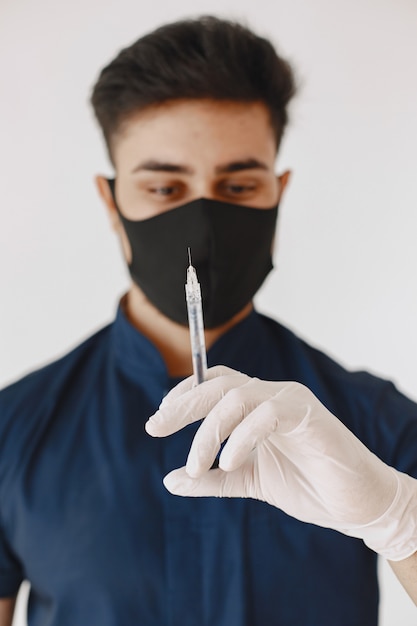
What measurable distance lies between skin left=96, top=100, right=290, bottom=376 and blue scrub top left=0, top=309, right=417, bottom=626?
19cm

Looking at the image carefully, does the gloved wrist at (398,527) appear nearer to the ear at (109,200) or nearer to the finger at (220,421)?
the finger at (220,421)

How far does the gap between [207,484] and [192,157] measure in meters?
0.58

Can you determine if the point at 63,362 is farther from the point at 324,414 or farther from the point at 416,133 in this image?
the point at 416,133

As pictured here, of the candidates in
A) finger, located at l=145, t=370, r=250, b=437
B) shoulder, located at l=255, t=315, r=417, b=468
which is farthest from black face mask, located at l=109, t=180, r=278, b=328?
finger, located at l=145, t=370, r=250, b=437

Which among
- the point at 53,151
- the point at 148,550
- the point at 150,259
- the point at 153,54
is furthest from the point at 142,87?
the point at 148,550

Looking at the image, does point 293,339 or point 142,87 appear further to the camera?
point 293,339

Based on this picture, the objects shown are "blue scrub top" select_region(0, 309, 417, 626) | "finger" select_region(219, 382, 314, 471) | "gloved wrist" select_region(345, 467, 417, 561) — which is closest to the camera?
"finger" select_region(219, 382, 314, 471)

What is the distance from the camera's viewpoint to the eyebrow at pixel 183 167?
1236 mm

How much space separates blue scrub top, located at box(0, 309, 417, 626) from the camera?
1160 mm

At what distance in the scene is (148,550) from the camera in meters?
1.17

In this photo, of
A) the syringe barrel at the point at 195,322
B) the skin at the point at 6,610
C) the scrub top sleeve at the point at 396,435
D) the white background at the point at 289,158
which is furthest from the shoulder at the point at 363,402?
the skin at the point at 6,610

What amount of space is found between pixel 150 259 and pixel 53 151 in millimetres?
721

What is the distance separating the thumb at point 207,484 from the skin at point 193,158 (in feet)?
1.06

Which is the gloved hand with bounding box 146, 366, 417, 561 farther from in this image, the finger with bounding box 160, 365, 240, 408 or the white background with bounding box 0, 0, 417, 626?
the white background with bounding box 0, 0, 417, 626
